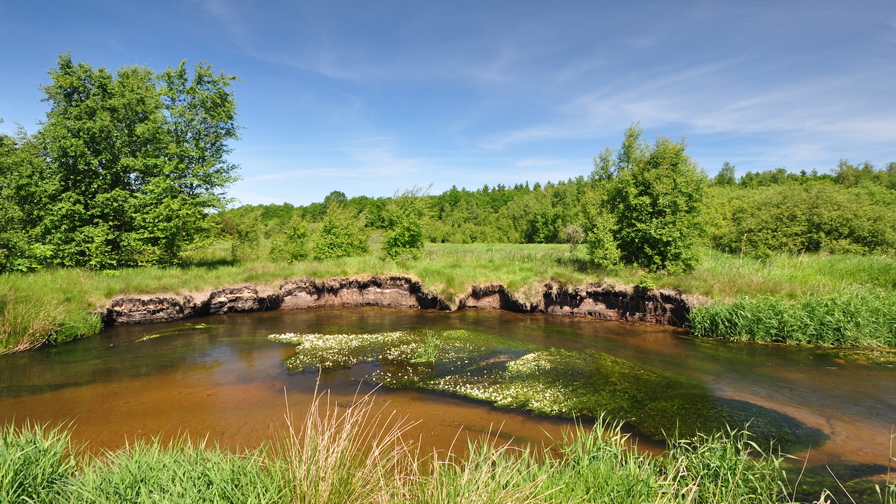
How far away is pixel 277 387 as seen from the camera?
916cm

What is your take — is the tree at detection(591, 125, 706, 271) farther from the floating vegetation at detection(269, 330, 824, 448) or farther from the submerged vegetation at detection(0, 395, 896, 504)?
the submerged vegetation at detection(0, 395, 896, 504)

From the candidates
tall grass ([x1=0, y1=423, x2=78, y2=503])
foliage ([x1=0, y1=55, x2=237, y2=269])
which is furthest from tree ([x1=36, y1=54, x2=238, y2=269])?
tall grass ([x1=0, y1=423, x2=78, y2=503])

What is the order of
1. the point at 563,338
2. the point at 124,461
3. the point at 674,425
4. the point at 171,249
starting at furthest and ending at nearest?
the point at 171,249
the point at 563,338
the point at 674,425
the point at 124,461

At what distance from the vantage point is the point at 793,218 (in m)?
23.4

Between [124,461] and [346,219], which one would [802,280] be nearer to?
[124,461]

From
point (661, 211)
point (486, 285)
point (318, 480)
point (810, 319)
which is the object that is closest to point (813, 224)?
point (661, 211)

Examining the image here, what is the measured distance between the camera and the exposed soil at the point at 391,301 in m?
15.4

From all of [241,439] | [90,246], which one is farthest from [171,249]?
[241,439]

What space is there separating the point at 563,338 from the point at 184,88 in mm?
21383

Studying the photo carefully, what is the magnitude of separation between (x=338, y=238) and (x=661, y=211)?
16562mm

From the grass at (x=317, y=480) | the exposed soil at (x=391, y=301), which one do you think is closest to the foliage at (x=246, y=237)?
the exposed soil at (x=391, y=301)

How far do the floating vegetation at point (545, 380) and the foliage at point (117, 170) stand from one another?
1022 cm

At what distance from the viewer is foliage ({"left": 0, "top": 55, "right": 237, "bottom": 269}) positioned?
16.6 meters

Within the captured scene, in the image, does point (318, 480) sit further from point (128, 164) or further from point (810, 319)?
point (128, 164)
